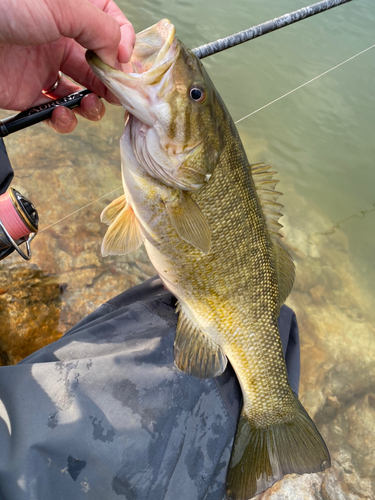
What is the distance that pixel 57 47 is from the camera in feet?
6.01

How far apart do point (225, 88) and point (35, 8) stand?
5178 millimetres

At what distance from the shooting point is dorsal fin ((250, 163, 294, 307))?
188 centimetres

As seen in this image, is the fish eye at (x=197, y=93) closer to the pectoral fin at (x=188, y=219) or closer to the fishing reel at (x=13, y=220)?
the pectoral fin at (x=188, y=219)

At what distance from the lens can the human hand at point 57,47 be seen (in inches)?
49.6

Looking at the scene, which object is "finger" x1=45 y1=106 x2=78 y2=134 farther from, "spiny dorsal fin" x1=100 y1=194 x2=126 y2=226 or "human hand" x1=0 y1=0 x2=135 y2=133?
"spiny dorsal fin" x1=100 y1=194 x2=126 y2=226

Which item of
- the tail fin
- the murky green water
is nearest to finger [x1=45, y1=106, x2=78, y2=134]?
the tail fin

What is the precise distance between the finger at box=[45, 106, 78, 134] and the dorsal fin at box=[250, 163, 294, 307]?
1019 millimetres

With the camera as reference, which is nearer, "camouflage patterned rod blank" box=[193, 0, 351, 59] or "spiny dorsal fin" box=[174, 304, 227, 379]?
→ "spiny dorsal fin" box=[174, 304, 227, 379]

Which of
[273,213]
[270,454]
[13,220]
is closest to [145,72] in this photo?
[13,220]

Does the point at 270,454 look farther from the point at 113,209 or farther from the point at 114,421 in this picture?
the point at 113,209

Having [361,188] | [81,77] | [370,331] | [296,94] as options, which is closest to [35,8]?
[81,77]

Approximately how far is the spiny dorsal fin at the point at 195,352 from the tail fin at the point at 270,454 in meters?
0.31

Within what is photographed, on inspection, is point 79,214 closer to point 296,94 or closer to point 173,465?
point 173,465

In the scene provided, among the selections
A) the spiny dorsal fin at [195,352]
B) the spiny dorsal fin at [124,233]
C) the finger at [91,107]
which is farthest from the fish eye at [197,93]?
the spiny dorsal fin at [195,352]
